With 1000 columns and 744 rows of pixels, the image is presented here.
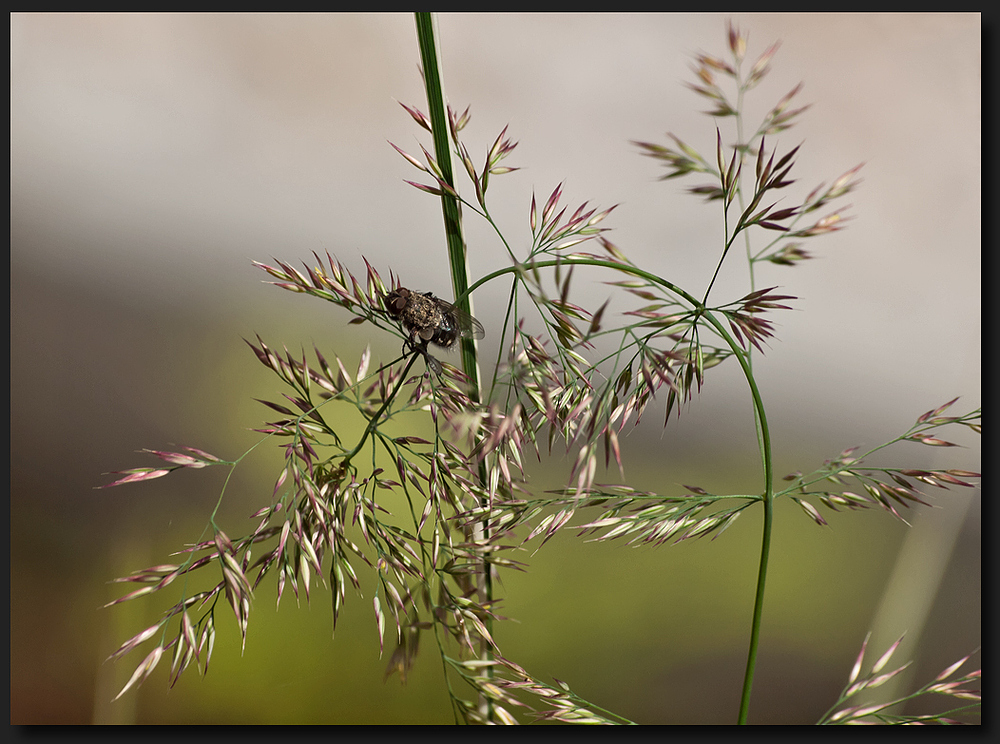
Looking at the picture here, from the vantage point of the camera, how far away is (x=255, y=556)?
0.65 metres

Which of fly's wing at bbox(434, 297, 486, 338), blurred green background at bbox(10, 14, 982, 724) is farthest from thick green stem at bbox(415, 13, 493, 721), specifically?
blurred green background at bbox(10, 14, 982, 724)

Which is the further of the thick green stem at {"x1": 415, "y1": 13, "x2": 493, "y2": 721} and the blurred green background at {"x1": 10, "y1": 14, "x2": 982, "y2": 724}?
the blurred green background at {"x1": 10, "y1": 14, "x2": 982, "y2": 724}

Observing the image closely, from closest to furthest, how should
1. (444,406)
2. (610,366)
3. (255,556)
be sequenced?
1. (444,406)
2. (255,556)
3. (610,366)

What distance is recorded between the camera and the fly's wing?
41 centimetres

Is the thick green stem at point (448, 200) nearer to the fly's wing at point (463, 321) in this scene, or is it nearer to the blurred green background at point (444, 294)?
the fly's wing at point (463, 321)

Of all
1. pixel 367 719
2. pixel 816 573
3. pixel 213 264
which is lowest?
pixel 367 719

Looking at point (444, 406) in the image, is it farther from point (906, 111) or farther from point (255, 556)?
point (906, 111)

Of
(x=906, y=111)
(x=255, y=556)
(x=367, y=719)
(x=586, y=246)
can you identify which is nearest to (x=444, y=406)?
(x=586, y=246)

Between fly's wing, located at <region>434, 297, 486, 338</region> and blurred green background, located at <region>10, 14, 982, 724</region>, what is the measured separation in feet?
1.18

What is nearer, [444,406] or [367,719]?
[444,406]

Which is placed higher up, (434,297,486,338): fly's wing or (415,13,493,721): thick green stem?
(415,13,493,721): thick green stem

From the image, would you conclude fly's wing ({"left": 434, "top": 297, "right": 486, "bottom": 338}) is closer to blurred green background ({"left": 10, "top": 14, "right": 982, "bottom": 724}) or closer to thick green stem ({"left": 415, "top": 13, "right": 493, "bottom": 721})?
thick green stem ({"left": 415, "top": 13, "right": 493, "bottom": 721})

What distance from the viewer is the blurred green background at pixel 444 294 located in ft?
2.27

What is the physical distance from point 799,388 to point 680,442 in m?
0.20
